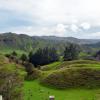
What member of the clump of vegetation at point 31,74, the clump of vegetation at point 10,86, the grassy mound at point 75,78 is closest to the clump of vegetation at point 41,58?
the clump of vegetation at point 31,74

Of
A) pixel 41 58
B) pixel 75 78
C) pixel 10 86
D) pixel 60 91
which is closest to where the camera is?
pixel 10 86


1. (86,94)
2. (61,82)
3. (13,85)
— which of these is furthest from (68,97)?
(13,85)

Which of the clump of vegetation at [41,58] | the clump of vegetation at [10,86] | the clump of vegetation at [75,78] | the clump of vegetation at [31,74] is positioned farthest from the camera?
the clump of vegetation at [41,58]

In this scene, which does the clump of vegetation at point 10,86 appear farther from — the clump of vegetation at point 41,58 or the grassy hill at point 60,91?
the clump of vegetation at point 41,58

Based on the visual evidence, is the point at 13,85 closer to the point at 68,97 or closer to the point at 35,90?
the point at 68,97

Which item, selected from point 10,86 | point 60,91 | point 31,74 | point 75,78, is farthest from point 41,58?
point 10,86

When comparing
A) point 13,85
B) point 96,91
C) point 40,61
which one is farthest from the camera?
point 40,61

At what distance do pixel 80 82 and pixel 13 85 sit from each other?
103ft

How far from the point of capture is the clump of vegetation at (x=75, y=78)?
5300 centimetres

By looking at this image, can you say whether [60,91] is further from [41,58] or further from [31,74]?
[41,58]

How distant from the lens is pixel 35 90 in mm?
49406

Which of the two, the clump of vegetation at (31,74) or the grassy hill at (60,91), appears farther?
the clump of vegetation at (31,74)

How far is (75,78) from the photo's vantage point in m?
56.0

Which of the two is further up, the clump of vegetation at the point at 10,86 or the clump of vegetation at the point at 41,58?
the clump of vegetation at the point at 10,86
